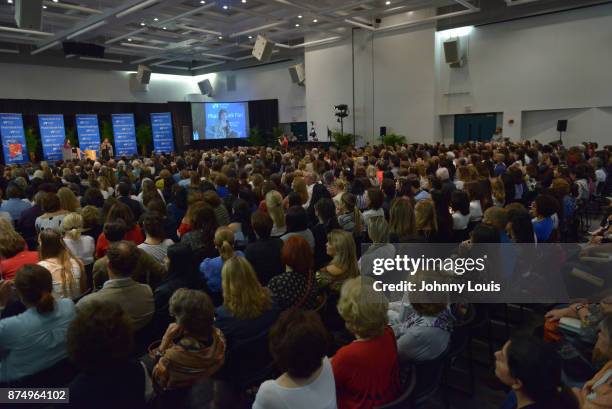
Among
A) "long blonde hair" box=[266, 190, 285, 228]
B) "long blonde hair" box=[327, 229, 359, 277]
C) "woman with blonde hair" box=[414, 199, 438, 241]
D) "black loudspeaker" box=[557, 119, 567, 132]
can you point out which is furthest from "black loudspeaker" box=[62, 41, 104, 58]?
"black loudspeaker" box=[557, 119, 567, 132]

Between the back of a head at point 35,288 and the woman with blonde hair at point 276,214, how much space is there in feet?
7.06

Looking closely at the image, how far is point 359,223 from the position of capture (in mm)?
4008

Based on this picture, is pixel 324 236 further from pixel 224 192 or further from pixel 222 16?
pixel 222 16

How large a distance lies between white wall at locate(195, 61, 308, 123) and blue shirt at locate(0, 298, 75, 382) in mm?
18311

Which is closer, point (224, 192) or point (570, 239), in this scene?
point (570, 239)

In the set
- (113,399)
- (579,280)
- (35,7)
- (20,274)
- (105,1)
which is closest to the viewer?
(113,399)

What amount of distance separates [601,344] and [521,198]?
13.7ft

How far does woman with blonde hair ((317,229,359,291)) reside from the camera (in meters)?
2.69

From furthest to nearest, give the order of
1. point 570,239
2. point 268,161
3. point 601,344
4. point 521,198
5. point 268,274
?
point 268,161 < point 521,198 < point 570,239 < point 268,274 < point 601,344

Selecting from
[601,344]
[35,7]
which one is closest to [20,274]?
Answer: [601,344]

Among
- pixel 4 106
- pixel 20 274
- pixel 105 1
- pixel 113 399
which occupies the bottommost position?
pixel 113 399

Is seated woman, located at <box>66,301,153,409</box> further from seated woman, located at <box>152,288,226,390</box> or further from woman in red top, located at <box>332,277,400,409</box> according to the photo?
woman in red top, located at <box>332,277,400,409</box>

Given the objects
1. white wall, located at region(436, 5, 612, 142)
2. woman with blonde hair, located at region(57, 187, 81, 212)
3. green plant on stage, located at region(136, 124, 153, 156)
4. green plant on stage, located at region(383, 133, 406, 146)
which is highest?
white wall, located at region(436, 5, 612, 142)

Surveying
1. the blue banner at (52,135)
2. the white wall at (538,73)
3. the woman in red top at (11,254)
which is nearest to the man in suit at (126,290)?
the woman in red top at (11,254)
